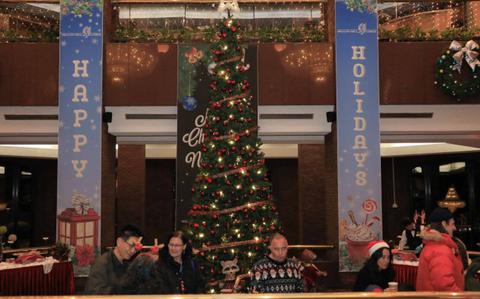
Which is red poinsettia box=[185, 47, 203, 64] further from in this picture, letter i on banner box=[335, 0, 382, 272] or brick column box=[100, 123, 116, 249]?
letter i on banner box=[335, 0, 382, 272]

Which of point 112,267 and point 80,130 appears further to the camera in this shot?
point 80,130

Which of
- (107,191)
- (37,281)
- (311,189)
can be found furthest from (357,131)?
(37,281)

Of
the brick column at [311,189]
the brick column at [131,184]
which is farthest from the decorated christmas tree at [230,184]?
the brick column at [131,184]

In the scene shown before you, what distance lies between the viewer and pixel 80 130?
9.75 metres

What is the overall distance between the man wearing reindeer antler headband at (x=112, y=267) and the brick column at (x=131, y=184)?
9784mm

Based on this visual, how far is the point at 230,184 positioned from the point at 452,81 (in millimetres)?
5313

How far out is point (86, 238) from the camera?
9609mm

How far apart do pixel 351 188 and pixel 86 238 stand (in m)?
4.72

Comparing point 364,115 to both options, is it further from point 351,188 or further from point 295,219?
point 295,219

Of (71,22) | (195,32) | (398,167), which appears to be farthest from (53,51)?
(398,167)

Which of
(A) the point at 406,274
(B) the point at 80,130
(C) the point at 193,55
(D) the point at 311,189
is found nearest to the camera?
(A) the point at 406,274

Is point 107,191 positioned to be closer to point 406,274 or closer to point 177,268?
point 406,274

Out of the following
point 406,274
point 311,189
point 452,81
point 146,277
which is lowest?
point 406,274

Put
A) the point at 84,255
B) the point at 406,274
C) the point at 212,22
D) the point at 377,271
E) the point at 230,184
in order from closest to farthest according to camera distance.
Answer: the point at 377,271 → the point at 230,184 → the point at 406,274 → the point at 84,255 → the point at 212,22
